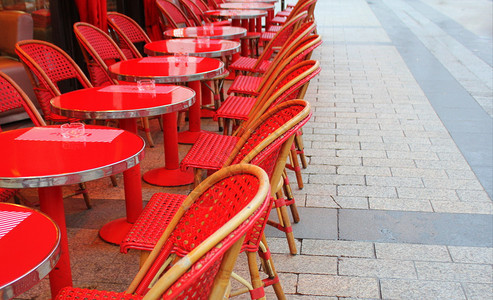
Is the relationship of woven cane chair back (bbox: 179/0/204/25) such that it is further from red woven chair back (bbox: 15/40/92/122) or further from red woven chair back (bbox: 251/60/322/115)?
red woven chair back (bbox: 251/60/322/115)

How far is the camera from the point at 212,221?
142 centimetres

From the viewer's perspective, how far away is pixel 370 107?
18.9 ft

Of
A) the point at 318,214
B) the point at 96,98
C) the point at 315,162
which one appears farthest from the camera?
the point at 315,162

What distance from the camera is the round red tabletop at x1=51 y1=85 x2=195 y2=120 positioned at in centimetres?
264

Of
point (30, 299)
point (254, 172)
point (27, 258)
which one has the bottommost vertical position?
point (30, 299)

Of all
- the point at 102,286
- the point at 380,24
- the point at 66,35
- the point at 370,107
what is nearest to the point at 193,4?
the point at 66,35

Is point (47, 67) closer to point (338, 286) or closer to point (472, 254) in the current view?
point (338, 286)

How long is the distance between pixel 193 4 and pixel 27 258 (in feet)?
20.9

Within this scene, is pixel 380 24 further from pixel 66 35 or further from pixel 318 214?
pixel 318 214

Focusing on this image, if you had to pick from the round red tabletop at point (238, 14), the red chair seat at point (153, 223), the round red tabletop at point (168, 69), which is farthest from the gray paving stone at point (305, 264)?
the round red tabletop at point (238, 14)

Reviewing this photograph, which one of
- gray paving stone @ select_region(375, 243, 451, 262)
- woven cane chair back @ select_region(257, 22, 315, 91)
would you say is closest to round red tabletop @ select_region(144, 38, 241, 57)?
woven cane chair back @ select_region(257, 22, 315, 91)

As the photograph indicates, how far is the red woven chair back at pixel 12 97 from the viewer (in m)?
2.85

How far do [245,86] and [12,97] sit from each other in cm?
189

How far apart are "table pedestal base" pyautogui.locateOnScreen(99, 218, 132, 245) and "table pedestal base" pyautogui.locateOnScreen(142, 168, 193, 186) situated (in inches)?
26.6
